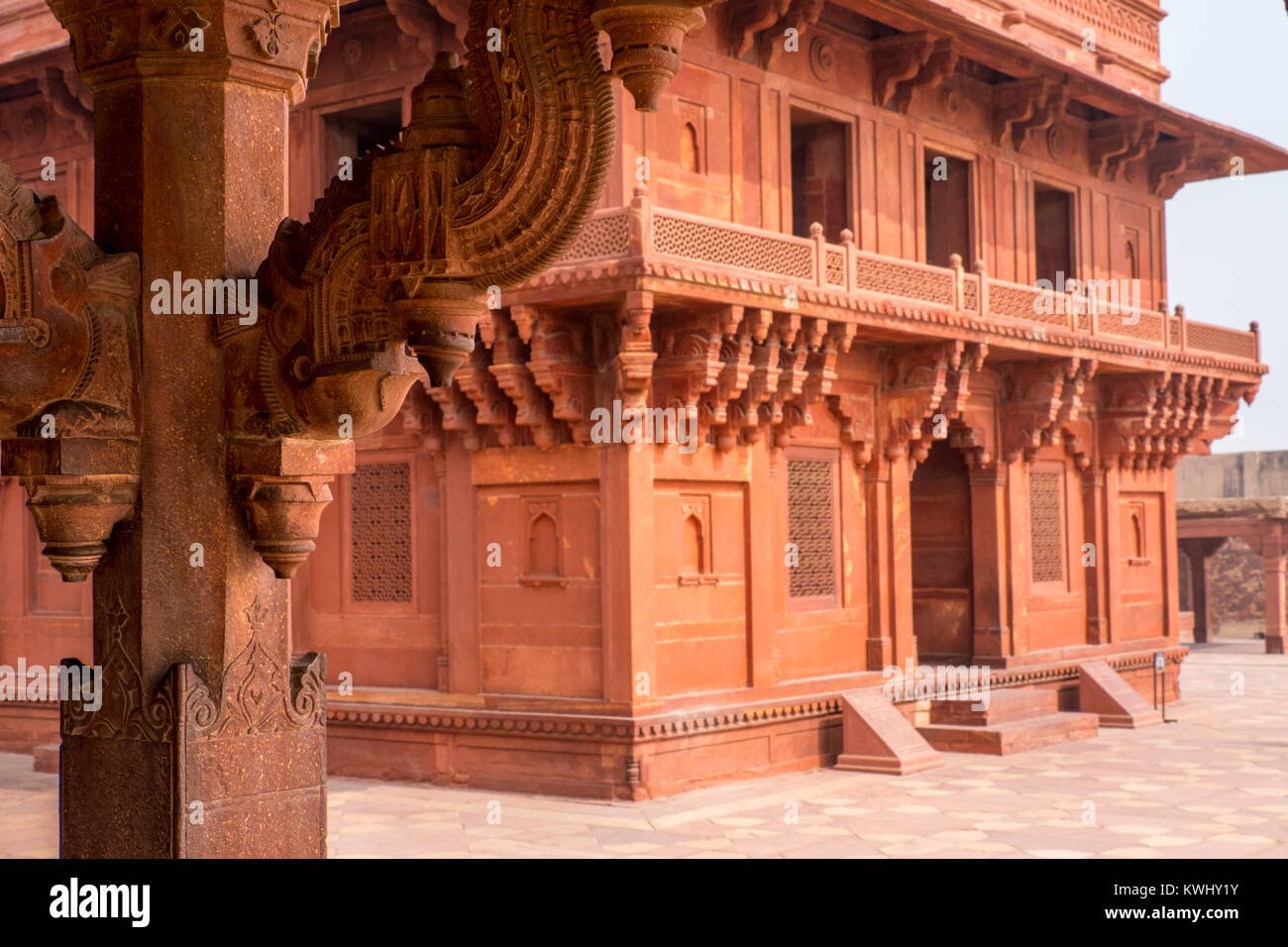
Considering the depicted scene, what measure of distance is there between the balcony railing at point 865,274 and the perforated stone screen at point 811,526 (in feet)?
5.47

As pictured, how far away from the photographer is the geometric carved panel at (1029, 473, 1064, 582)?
15.8m

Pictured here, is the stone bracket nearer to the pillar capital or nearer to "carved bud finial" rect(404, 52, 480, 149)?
"carved bud finial" rect(404, 52, 480, 149)

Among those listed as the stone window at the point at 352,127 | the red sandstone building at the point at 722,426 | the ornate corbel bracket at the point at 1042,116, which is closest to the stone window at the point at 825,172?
the red sandstone building at the point at 722,426

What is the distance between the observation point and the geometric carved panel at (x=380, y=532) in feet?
39.9

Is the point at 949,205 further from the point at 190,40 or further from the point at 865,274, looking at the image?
the point at 190,40

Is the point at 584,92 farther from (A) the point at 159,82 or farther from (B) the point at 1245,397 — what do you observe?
(B) the point at 1245,397

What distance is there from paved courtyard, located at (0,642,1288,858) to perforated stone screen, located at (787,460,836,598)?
161 cm

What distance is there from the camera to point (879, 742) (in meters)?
12.3

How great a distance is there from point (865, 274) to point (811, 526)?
2.18 metres

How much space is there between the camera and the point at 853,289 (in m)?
11.9

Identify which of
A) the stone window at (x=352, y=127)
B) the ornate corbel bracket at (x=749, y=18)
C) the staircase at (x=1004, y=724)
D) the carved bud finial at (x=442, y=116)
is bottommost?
the staircase at (x=1004, y=724)

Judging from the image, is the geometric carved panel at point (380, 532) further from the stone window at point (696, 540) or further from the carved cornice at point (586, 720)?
the stone window at point (696, 540)
